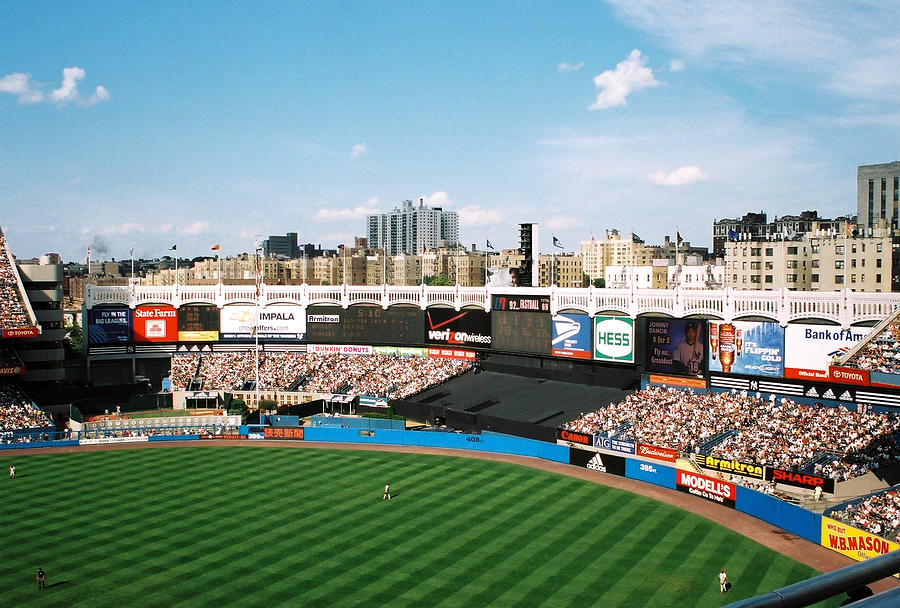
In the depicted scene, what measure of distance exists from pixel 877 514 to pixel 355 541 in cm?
2527

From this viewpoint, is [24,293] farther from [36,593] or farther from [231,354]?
[36,593]

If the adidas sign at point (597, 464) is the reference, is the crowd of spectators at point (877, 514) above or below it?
above

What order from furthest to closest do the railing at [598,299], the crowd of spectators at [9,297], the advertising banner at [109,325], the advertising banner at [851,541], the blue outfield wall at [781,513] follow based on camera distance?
the advertising banner at [109,325] < the crowd of spectators at [9,297] < the railing at [598,299] < the blue outfield wall at [781,513] < the advertising banner at [851,541]

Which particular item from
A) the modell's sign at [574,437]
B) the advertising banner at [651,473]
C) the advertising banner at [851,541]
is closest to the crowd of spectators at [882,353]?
the advertising banner at [851,541]

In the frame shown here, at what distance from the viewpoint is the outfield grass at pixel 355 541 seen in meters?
30.9

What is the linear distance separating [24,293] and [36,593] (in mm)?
50689

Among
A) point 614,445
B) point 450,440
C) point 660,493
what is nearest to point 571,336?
point 450,440

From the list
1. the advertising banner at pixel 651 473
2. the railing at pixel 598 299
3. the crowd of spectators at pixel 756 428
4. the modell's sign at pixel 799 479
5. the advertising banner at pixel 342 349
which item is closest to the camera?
the modell's sign at pixel 799 479

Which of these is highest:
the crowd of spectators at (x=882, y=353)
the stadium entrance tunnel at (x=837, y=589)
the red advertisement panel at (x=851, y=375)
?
the stadium entrance tunnel at (x=837, y=589)

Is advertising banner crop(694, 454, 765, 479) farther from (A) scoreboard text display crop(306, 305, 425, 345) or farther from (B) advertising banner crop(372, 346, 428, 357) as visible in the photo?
(A) scoreboard text display crop(306, 305, 425, 345)

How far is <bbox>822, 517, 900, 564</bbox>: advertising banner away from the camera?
3306 cm

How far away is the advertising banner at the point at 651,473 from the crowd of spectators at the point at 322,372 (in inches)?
1114

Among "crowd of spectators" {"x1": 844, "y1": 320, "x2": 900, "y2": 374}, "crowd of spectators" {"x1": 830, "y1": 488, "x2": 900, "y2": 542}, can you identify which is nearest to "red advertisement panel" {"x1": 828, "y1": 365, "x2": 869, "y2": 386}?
"crowd of spectators" {"x1": 844, "y1": 320, "x2": 900, "y2": 374}

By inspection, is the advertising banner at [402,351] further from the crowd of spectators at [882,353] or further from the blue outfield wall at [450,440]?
the crowd of spectators at [882,353]
